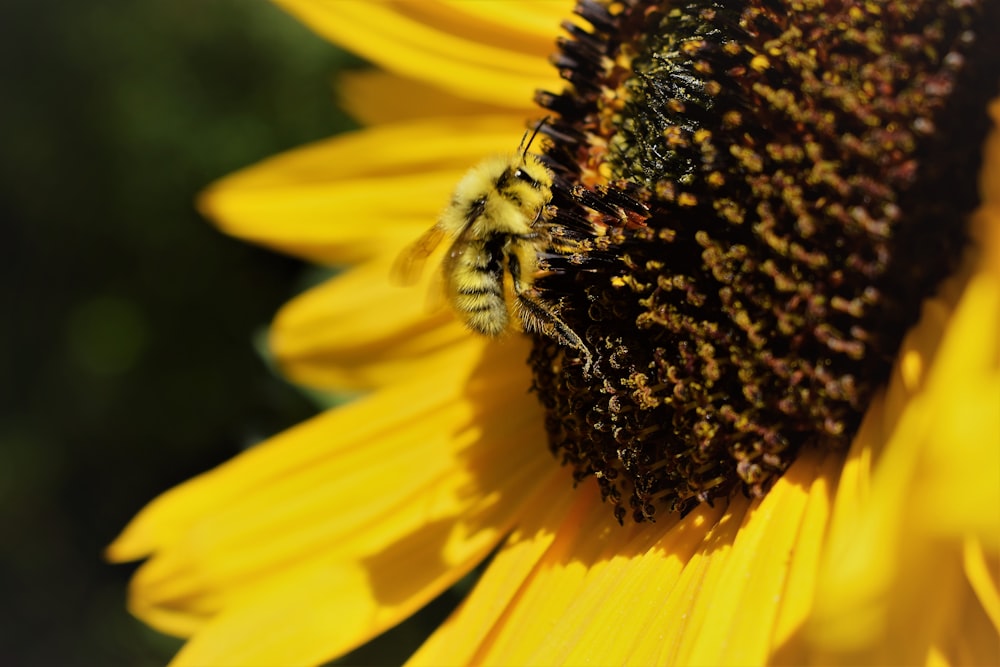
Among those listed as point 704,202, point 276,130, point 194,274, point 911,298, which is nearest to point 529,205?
point 704,202

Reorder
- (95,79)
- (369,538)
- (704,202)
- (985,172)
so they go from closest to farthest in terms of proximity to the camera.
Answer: (985,172) < (704,202) < (369,538) < (95,79)

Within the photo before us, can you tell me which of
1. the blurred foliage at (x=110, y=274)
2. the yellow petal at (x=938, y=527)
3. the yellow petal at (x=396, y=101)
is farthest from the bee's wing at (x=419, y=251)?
the blurred foliage at (x=110, y=274)

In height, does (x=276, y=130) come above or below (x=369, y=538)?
above

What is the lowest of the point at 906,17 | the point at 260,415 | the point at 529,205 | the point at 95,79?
the point at 260,415

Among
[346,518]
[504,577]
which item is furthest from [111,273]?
[504,577]

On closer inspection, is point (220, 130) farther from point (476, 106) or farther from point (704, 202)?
point (704, 202)

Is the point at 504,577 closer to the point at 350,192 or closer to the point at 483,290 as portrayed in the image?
the point at 483,290

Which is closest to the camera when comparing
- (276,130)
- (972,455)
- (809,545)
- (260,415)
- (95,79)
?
(972,455)

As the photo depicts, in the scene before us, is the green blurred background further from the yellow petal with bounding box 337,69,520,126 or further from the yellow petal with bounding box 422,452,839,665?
the yellow petal with bounding box 422,452,839,665
